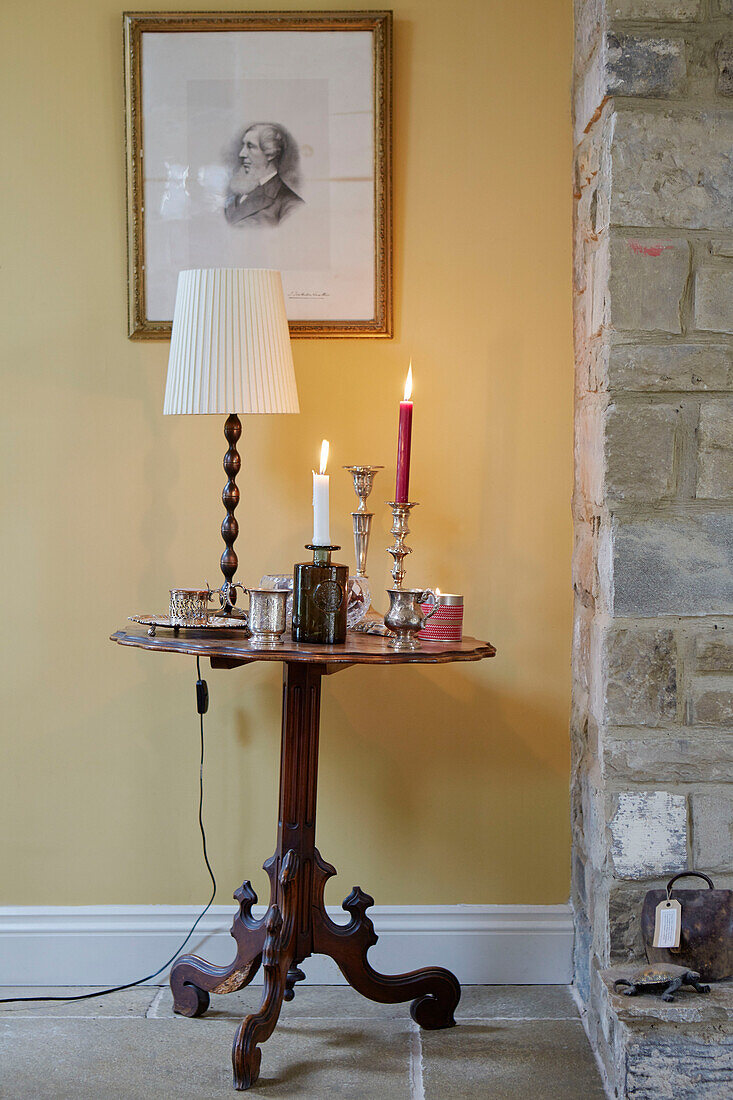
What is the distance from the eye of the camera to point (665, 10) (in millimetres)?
1793

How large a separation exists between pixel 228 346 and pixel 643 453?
79 centimetres

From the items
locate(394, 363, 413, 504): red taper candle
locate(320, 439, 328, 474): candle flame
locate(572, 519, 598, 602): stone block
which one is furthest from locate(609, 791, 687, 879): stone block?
locate(320, 439, 328, 474): candle flame

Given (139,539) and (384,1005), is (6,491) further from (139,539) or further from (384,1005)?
(384,1005)

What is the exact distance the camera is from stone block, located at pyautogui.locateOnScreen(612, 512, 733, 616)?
1.80m

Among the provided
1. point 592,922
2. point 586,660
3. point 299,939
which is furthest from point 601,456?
point 299,939

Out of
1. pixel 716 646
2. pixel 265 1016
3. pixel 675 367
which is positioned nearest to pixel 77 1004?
pixel 265 1016

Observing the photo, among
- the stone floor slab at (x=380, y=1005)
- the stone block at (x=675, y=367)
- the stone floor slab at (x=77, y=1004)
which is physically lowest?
the stone floor slab at (x=77, y=1004)

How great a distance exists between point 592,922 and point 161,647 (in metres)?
1.03

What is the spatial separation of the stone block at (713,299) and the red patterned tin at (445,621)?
67cm

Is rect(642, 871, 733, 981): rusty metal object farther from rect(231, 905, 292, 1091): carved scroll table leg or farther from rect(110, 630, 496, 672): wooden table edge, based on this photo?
rect(231, 905, 292, 1091): carved scroll table leg

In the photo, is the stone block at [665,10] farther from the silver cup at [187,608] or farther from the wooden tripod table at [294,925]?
the silver cup at [187,608]

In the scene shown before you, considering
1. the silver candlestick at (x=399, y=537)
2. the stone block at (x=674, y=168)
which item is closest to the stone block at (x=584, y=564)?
the silver candlestick at (x=399, y=537)

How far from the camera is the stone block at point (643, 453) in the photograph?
1.80 metres

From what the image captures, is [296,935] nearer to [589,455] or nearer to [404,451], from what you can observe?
[404,451]
